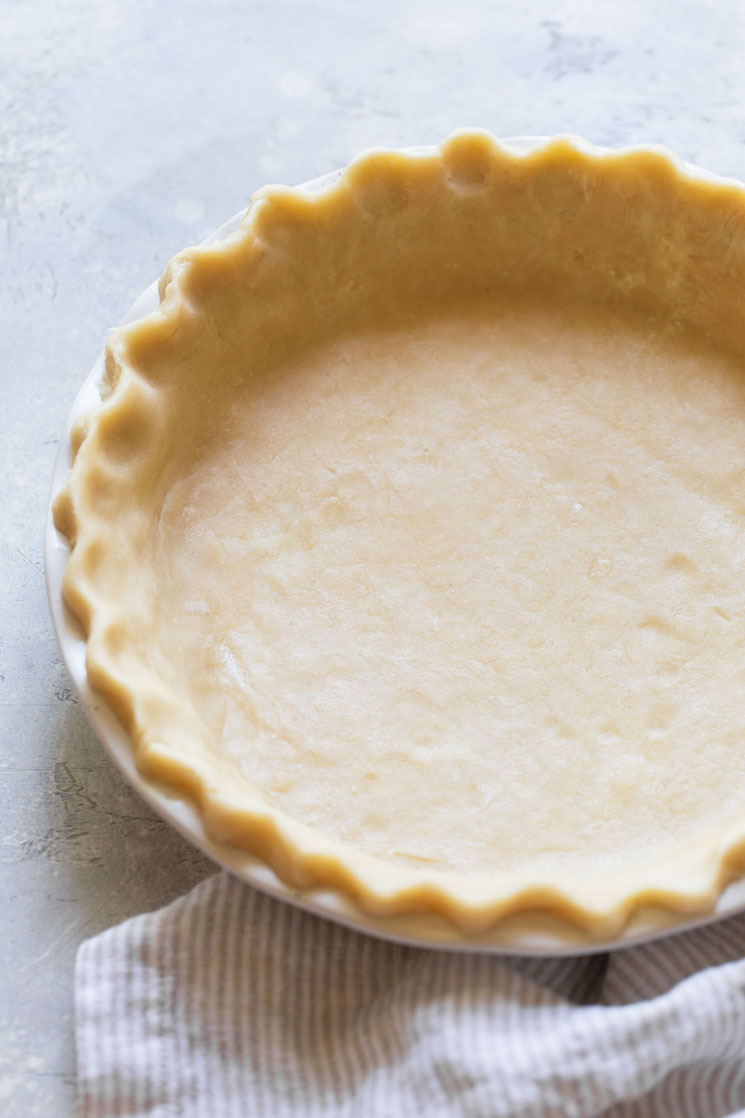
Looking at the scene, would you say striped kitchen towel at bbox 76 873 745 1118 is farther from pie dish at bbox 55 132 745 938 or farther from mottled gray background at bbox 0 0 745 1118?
mottled gray background at bbox 0 0 745 1118

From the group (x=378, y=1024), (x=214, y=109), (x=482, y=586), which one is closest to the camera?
(x=378, y=1024)

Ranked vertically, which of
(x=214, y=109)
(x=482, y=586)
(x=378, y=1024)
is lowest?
(x=378, y=1024)

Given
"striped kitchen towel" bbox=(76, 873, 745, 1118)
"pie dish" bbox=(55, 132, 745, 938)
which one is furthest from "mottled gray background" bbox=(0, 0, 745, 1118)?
"striped kitchen towel" bbox=(76, 873, 745, 1118)

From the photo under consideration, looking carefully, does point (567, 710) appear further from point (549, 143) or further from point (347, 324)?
point (549, 143)

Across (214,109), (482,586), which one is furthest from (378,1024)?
(214,109)

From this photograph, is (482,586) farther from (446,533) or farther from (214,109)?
(214,109)
